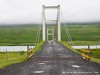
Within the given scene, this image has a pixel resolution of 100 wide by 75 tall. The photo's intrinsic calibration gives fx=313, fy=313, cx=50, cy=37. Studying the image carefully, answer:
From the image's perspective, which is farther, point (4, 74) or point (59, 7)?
point (59, 7)

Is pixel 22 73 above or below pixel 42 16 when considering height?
below

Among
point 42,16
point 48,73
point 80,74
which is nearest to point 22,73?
point 48,73

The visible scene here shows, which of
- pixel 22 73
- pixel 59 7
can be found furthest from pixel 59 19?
pixel 22 73

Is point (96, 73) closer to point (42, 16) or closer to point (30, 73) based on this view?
point (30, 73)

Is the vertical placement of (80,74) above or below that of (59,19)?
below

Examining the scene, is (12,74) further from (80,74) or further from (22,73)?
(80,74)

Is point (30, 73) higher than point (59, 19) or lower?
lower

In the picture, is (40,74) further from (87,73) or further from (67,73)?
(87,73)

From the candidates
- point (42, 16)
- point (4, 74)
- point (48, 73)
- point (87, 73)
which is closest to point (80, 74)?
point (87, 73)

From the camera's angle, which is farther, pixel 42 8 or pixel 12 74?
pixel 42 8
